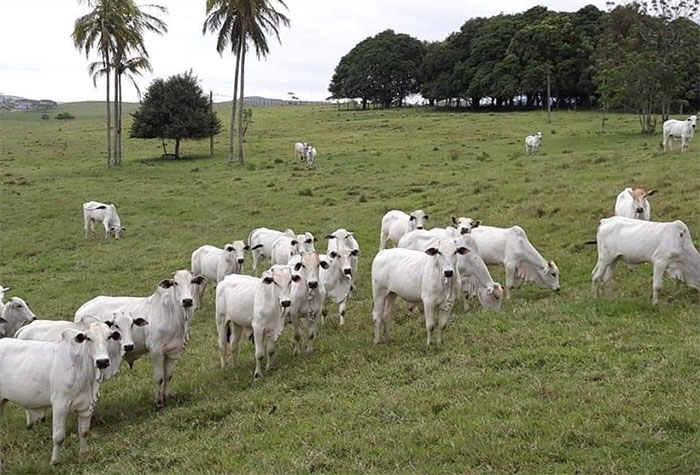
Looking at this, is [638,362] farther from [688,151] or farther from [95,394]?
[688,151]

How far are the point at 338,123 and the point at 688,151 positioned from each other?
3882 centimetres

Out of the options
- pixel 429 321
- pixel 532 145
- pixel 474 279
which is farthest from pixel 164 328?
pixel 532 145

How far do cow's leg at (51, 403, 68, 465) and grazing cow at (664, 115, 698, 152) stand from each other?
83.3 feet

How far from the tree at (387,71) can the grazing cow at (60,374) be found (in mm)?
84403

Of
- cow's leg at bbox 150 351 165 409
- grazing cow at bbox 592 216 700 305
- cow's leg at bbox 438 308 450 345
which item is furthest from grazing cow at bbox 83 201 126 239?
grazing cow at bbox 592 216 700 305

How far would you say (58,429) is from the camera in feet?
25.5

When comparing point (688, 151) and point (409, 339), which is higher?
point (688, 151)

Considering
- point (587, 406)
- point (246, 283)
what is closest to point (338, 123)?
point (246, 283)

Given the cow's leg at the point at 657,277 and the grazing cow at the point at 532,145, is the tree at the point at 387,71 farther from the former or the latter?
the cow's leg at the point at 657,277

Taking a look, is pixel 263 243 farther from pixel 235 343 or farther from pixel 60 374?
pixel 60 374

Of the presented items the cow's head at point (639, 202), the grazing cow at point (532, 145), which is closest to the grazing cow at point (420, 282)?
the cow's head at point (639, 202)

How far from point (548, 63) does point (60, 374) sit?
6262cm

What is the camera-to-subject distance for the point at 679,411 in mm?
6781

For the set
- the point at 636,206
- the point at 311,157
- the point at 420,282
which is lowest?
the point at 420,282
